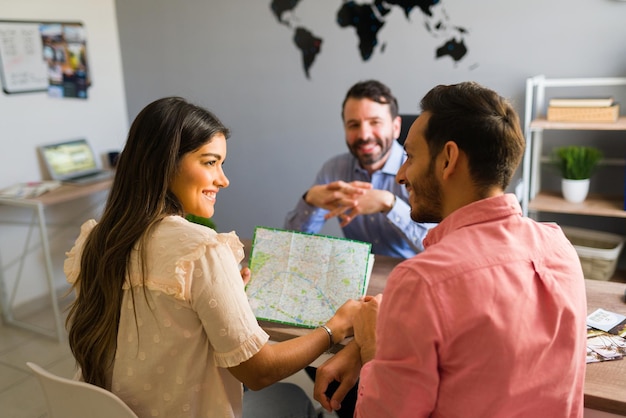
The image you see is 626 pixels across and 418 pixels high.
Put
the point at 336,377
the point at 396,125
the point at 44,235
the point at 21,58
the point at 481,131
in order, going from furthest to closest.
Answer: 1. the point at 21,58
2. the point at 44,235
3. the point at 396,125
4. the point at 336,377
5. the point at 481,131

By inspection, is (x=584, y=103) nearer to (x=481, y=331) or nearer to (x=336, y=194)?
(x=336, y=194)

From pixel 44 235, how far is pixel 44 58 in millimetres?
1180

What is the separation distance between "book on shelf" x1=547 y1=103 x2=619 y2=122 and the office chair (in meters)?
2.31

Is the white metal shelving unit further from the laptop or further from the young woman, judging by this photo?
the laptop

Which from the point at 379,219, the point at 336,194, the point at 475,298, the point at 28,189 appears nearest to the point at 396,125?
the point at 379,219

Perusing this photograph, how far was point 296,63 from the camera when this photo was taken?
11.4ft

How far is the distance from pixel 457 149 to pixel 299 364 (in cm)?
59

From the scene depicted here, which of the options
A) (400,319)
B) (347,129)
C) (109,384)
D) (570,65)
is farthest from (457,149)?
(570,65)

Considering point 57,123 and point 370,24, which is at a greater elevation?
point 370,24

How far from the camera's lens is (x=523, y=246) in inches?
36.8

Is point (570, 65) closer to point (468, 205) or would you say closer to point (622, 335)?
point (622, 335)

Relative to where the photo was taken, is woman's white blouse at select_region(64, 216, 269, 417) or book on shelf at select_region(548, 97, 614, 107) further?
book on shelf at select_region(548, 97, 614, 107)

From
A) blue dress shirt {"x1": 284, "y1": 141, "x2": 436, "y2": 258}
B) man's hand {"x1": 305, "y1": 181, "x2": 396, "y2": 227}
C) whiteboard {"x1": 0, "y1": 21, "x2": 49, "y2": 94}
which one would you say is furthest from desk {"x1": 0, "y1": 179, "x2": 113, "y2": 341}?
man's hand {"x1": 305, "y1": 181, "x2": 396, "y2": 227}

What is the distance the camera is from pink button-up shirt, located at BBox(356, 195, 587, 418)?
854 millimetres
